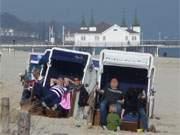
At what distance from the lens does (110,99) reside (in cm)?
1384

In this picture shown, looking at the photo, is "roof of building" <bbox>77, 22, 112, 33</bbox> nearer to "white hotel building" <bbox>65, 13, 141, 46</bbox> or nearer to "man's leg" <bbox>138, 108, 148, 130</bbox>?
"white hotel building" <bbox>65, 13, 141, 46</bbox>

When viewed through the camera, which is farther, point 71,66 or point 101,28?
point 101,28

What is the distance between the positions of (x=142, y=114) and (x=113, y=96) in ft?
2.15

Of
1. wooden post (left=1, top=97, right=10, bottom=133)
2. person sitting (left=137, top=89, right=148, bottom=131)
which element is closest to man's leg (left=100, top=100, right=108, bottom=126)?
person sitting (left=137, top=89, right=148, bottom=131)

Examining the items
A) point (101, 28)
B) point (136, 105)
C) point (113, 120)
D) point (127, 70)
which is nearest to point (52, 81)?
point (127, 70)

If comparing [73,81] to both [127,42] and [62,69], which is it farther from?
[127,42]

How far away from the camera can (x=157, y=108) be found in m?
19.2

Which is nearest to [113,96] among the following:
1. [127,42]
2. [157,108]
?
[157,108]

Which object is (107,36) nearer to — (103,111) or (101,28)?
(101,28)

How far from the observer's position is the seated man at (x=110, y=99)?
542 inches

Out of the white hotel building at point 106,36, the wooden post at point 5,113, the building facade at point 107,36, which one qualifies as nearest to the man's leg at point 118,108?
the wooden post at point 5,113

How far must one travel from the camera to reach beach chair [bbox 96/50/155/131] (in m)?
14.2

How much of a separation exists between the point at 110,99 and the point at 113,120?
486 millimetres

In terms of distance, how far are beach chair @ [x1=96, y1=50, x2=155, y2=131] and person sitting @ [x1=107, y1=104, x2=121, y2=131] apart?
0.35m
